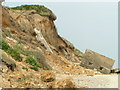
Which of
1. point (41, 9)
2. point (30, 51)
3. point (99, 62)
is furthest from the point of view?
point (41, 9)

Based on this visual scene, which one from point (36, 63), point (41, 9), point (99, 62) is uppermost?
point (41, 9)

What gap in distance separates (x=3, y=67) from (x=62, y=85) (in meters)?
2.76

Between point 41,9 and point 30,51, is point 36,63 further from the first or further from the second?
point 41,9

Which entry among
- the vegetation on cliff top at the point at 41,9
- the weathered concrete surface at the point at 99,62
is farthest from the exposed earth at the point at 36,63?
the weathered concrete surface at the point at 99,62

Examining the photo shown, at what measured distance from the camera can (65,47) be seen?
32.9m

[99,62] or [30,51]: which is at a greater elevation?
[30,51]

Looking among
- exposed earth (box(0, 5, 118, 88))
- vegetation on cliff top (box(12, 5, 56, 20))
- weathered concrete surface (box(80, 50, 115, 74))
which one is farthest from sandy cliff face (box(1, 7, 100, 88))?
weathered concrete surface (box(80, 50, 115, 74))

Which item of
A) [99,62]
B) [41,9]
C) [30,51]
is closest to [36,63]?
[30,51]

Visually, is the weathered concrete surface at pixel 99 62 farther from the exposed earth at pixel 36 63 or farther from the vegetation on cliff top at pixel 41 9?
the vegetation on cliff top at pixel 41 9

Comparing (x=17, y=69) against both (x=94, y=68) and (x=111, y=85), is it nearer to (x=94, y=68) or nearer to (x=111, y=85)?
(x=111, y=85)

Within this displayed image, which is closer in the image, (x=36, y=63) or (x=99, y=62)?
(x=36, y=63)

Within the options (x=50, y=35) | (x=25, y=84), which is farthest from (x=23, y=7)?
(x=25, y=84)

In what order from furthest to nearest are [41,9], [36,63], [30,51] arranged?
[41,9], [30,51], [36,63]

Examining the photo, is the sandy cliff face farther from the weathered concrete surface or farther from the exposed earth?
the weathered concrete surface
